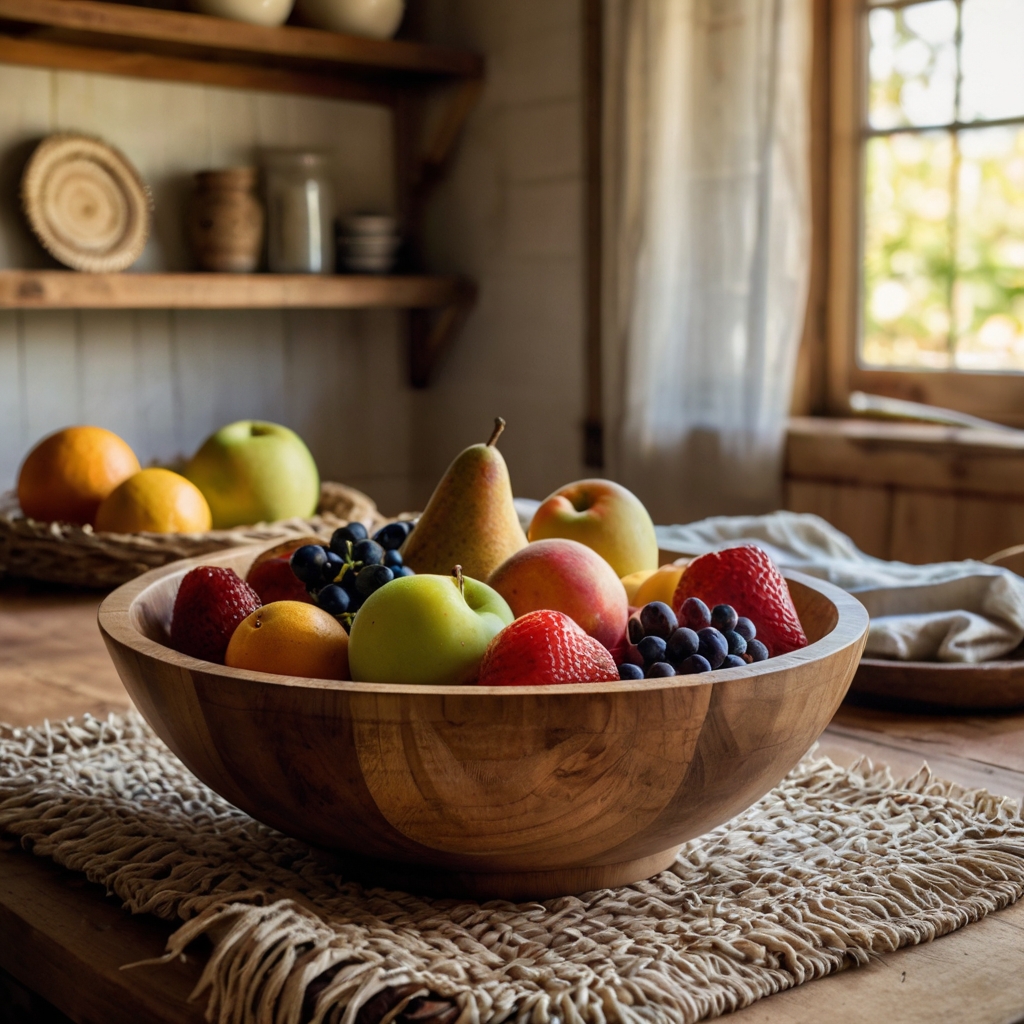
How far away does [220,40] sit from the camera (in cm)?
234

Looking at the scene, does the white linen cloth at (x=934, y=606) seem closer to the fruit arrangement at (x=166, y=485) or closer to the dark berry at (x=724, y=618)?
the dark berry at (x=724, y=618)

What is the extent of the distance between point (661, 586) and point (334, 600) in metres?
0.22

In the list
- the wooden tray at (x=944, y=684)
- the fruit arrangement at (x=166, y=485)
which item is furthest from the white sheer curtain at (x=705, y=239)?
the wooden tray at (x=944, y=684)

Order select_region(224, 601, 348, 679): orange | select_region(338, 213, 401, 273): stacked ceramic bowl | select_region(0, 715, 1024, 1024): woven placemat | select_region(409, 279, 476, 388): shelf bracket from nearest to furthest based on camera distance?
1. select_region(0, 715, 1024, 1024): woven placemat
2. select_region(224, 601, 348, 679): orange
3. select_region(338, 213, 401, 273): stacked ceramic bowl
4. select_region(409, 279, 476, 388): shelf bracket

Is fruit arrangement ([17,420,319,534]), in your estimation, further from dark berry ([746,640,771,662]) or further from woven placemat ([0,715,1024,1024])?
dark berry ([746,640,771,662])

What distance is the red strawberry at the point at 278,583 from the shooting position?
0.76 m

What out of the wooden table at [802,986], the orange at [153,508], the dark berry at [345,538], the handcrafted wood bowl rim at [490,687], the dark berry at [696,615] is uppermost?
the dark berry at [345,538]

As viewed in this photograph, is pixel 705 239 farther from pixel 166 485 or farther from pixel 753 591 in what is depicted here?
pixel 753 591

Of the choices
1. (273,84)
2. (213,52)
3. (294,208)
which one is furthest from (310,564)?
Answer: (273,84)

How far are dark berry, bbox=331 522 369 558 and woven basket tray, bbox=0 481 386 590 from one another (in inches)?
21.0

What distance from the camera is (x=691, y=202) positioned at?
2330 mm

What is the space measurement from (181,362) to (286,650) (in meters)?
2.20

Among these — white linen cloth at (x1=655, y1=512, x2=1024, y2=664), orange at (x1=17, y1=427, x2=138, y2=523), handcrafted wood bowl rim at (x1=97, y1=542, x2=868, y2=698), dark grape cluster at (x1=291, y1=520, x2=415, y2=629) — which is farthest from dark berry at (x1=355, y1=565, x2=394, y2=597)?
orange at (x1=17, y1=427, x2=138, y2=523)

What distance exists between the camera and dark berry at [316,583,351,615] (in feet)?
2.20
